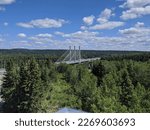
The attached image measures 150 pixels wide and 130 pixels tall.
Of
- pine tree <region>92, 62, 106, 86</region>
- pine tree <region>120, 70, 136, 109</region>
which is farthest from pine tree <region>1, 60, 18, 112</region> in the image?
pine tree <region>92, 62, 106, 86</region>

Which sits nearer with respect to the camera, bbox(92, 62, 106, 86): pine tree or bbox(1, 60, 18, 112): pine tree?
bbox(1, 60, 18, 112): pine tree

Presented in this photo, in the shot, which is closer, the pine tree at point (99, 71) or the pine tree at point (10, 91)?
the pine tree at point (10, 91)

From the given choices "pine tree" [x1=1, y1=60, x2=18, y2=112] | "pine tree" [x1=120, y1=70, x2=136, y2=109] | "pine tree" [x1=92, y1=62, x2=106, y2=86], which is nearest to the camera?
"pine tree" [x1=120, y1=70, x2=136, y2=109]

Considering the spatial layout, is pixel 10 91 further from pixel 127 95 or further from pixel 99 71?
pixel 99 71

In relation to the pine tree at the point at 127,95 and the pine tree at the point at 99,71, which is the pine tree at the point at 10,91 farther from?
the pine tree at the point at 99,71

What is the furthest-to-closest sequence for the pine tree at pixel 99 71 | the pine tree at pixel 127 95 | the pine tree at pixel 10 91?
the pine tree at pixel 99 71 < the pine tree at pixel 10 91 < the pine tree at pixel 127 95

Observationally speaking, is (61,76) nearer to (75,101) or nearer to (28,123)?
(75,101)

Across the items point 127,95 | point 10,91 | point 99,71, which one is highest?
point 99,71

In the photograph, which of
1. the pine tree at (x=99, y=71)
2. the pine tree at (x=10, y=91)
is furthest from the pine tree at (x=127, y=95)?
the pine tree at (x=99, y=71)

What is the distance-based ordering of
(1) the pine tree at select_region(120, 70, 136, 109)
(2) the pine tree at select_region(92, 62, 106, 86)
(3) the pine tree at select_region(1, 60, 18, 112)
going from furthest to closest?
1. (2) the pine tree at select_region(92, 62, 106, 86)
2. (3) the pine tree at select_region(1, 60, 18, 112)
3. (1) the pine tree at select_region(120, 70, 136, 109)

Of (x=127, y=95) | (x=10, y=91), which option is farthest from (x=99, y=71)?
(x=10, y=91)

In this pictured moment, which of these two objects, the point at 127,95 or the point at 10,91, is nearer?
the point at 127,95

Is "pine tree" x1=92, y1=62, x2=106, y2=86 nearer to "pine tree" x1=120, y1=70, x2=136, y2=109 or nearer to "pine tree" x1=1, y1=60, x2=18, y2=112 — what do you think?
"pine tree" x1=120, y1=70, x2=136, y2=109
